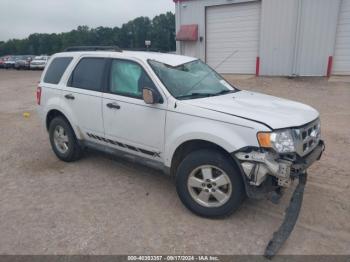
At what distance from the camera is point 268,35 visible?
13.8m

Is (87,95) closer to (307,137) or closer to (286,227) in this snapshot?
(307,137)

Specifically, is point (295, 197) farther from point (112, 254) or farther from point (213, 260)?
point (112, 254)

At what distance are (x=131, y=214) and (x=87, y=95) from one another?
1.92 metres

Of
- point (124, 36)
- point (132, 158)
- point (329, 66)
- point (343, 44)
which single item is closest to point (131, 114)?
point (132, 158)

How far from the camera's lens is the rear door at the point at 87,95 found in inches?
169

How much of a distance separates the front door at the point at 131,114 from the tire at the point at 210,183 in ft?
1.63

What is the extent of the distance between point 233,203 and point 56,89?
3.43 metres

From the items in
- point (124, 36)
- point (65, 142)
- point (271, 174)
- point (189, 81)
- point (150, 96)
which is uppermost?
point (124, 36)

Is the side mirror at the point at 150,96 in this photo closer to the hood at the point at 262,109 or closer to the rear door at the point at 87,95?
the hood at the point at 262,109

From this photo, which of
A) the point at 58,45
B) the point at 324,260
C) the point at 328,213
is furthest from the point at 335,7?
the point at 58,45

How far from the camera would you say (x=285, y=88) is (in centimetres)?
1183

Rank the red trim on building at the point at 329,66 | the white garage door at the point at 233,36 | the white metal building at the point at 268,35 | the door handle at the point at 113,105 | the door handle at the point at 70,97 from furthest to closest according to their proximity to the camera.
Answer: the white garage door at the point at 233,36 < the red trim on building at the point at 329,66 < the white metal building at the point at 268,35 < the door handle at the point at 70,97 < the door handle at the point at 113,105

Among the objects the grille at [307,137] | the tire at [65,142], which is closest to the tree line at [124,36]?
the tire at [65,142]

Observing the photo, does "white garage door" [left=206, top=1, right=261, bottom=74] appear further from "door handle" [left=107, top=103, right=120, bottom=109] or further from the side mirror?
the side mirror
